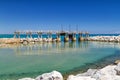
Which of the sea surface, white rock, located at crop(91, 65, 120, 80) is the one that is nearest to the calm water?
the sea surface

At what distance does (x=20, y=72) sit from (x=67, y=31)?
50.7 metres

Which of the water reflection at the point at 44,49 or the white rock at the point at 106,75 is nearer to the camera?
the white rock at the point at 106,75

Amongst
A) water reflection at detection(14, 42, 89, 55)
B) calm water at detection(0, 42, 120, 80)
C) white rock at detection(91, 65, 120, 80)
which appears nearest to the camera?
white rock at detection(91, 65, 120, 80)

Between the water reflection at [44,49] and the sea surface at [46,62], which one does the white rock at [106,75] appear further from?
the water reflection at [44,49]

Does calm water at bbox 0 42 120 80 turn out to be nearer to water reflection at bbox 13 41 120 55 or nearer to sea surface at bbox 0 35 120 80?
sea surface at bbox 0 35 120 80

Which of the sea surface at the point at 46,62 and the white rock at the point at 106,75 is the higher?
the white rock at the point at 106,75

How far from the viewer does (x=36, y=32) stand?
6525 centimetres

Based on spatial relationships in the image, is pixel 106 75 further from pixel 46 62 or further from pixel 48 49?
pixel 48 49

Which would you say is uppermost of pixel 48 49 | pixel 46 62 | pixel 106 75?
pixel 106 75

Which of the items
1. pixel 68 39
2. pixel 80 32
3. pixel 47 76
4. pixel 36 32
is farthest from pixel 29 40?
pixel 47 76

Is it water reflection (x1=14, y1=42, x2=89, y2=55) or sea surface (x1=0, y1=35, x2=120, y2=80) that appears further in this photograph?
water reflection (x1=14, y1=42, x2=89, y2=55)

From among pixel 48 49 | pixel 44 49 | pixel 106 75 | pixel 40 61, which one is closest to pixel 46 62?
pixel 40 61

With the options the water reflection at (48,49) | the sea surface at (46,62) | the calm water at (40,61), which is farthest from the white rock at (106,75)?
the water reflection at (48,49)

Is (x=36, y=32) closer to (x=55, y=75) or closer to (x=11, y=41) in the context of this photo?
(x=11, y=41)
